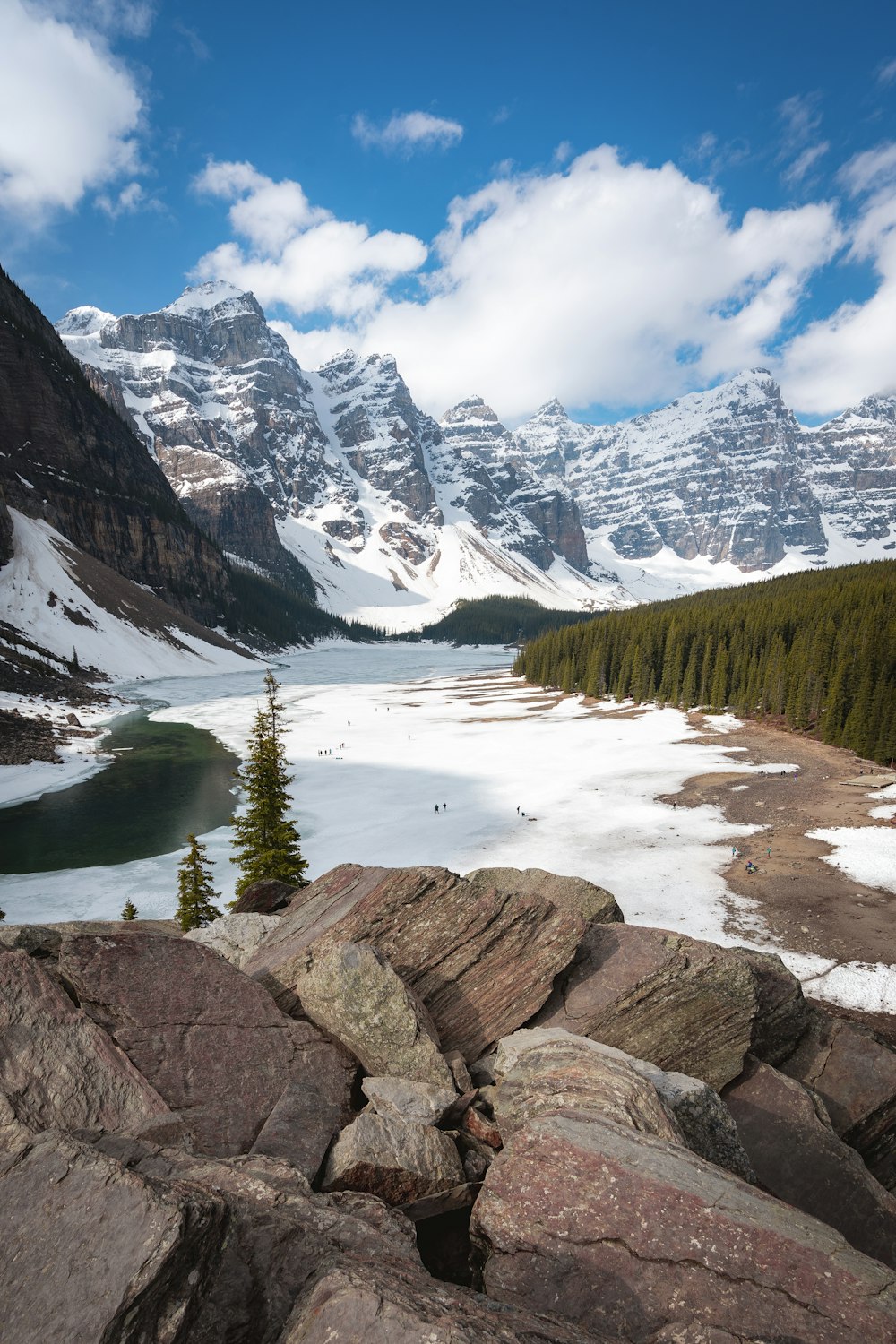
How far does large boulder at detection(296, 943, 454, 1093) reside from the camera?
888cm

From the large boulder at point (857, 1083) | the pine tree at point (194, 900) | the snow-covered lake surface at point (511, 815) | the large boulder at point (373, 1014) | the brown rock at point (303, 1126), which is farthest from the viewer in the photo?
the snow-covered lake surface at point (511, 815)

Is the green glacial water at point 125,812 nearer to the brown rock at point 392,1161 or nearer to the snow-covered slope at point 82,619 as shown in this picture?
the brown rock at point 392,1161

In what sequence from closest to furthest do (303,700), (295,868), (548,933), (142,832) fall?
1. (548,933)
2. (295,868)
3. (142,832)
4. (303,700)

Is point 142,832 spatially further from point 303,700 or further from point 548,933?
point 303,700

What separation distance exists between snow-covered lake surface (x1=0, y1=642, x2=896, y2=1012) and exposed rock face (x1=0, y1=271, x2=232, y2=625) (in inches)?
4065

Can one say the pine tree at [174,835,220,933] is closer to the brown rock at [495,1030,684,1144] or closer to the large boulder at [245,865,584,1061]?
the large boulder at [245,865,584,1061]

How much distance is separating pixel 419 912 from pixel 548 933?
2.51 meters

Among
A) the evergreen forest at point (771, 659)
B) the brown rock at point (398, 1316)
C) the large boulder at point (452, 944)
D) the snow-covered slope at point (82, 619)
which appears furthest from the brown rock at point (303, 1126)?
the snow-covered slope at point (82, 619)

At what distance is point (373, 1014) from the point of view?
30.1ft

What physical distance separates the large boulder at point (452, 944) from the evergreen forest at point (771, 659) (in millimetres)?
59533

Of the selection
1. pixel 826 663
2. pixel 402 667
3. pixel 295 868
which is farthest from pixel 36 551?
pixel 826 663

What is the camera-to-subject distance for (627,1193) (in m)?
6.16

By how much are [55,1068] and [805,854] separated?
33.7 meters

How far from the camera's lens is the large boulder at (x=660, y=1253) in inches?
209
